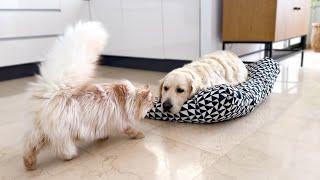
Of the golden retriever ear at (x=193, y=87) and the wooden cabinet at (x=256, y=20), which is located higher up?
the wooden cabinet at (x=256, y=20)

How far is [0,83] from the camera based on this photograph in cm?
276

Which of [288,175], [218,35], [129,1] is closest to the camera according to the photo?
[288,175]

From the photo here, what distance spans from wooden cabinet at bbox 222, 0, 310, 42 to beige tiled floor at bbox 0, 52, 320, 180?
83 cm

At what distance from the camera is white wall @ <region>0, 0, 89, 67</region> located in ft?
→ 8.87

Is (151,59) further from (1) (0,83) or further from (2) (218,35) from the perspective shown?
(1) (0,83)

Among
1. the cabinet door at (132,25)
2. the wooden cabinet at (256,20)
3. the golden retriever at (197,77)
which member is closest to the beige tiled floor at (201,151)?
the golden retriever at (197,77)

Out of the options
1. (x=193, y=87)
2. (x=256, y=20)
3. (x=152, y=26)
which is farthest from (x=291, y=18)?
(x=193, y=87)

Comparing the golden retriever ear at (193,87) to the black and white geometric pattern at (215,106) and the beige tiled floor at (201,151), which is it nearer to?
the black and white geometric pattern at (215,106)

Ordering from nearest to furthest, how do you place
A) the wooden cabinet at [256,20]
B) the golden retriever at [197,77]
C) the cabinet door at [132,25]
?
1. the golden retriever at [197,77]
2. the wooden cabinet at [256,20]
3. the cabinet door at [132,25]

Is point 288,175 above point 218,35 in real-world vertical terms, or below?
below

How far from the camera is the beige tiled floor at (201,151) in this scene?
101 centimetres

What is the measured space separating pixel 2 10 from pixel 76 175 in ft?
7.44

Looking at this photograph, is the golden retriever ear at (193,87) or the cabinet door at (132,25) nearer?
the golden retriever ear at (193,87)

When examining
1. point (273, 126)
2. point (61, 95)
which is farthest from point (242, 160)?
point (61, 95)
